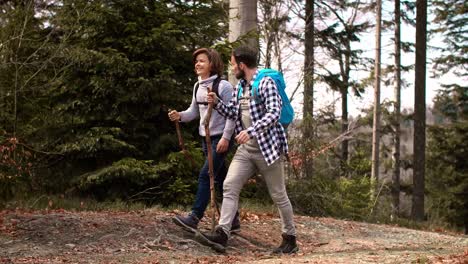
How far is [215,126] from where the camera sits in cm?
656

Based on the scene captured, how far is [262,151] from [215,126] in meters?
0.85

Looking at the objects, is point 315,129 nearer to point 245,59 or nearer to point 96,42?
point 96,42

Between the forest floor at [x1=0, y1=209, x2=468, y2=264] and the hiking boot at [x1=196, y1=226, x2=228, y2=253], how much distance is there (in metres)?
0.07

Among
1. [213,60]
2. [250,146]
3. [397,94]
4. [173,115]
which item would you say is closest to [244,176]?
[250,146]

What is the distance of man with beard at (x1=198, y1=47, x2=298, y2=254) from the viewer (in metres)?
5.94

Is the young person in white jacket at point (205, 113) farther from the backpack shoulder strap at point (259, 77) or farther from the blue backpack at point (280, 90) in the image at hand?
the backpack shoulder strap at point (259, 77)

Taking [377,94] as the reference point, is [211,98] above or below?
below

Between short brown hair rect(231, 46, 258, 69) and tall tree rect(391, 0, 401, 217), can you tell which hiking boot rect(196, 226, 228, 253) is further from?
tall tree rect(391, 0, 401, 217)

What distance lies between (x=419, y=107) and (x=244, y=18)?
44.7ft

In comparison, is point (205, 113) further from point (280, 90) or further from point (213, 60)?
point (280, 90)

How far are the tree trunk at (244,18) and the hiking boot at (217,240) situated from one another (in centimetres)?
395

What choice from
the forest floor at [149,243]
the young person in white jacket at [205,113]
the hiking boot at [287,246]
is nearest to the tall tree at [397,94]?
the forest floor at [149,243]

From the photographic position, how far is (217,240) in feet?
20.2

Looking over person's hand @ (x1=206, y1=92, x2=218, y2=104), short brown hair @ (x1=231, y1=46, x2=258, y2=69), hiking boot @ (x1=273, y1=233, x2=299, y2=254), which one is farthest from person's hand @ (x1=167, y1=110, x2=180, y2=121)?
hiking boot @ (x1=273, y1=233, x2=299, y2=254)
